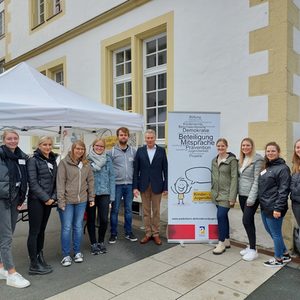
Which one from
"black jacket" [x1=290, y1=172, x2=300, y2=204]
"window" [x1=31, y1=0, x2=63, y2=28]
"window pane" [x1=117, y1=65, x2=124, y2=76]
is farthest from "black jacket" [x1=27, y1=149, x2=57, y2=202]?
"window" [x1=31, y1=0, x2=63, y2=28]

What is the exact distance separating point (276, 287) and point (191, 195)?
1680 millimetres

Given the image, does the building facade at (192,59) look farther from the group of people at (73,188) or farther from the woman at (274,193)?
the group of people at (73,188)

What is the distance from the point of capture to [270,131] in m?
4.57

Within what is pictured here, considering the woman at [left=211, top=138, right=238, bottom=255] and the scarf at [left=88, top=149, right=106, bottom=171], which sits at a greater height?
the scarf at [left=88, top=149, right=106, bottom=171]

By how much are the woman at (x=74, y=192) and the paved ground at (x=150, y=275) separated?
0.33m

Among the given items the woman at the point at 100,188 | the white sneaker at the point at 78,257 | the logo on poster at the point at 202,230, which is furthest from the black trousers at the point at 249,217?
the white sneaker at the point at 78,257

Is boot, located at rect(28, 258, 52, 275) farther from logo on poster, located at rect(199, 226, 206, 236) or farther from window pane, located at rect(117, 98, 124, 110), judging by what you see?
window pane, located at rect(117, 98, 124, 110)

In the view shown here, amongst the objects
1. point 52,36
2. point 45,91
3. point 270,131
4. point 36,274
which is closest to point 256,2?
point 270,131

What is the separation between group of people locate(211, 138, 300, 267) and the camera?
3666 millimetres

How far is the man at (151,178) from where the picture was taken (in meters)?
4.72

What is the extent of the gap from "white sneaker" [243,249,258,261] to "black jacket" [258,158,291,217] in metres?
0.67

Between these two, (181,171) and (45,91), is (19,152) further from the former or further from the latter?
(181,171)

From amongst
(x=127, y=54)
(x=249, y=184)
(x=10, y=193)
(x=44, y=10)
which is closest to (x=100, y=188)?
(x=10, y=193)

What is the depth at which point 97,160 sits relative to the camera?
4320 mm
